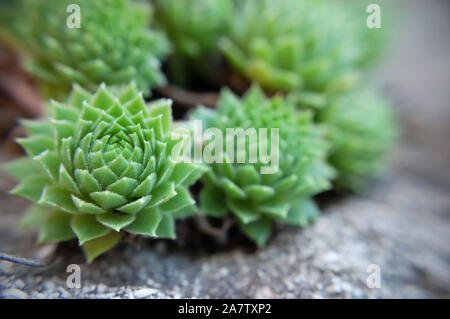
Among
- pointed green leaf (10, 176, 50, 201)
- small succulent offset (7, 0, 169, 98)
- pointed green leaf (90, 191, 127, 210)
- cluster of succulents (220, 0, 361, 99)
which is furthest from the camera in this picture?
cluster of succulents (220, 0, 361, 99)

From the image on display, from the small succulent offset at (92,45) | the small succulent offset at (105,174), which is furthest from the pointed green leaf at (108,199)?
the small succulent offset at (92,45)

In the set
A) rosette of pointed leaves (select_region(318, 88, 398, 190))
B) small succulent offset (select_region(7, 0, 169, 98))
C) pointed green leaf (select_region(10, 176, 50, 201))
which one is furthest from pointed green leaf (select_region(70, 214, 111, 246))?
rosette of pointed leaves (select_region(318, 88, 398, 190))

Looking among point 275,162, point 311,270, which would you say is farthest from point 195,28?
point 311,270

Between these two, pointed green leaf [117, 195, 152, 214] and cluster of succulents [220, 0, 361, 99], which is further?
cluster of succulents [220, 0, 361, 99]

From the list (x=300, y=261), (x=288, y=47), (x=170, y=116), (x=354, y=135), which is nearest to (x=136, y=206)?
(x=170, y=116)

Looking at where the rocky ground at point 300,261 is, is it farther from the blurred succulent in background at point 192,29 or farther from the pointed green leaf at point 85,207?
the blurred succulent in background at point 192,29

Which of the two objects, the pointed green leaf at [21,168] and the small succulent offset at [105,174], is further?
the pointed green leaf at [21,168]

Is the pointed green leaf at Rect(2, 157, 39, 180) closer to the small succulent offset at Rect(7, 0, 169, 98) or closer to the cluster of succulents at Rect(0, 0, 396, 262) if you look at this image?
the cluster of succulents at Rect(0, 0, 396, 262)
